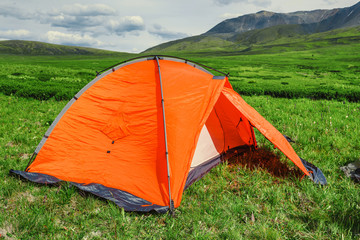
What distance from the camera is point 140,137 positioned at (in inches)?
195

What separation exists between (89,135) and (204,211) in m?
3.06

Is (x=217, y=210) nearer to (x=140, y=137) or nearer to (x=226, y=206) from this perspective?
(x=226, y=206)

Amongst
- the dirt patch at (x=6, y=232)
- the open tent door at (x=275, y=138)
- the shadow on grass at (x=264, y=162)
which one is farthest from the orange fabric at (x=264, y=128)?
the dirt patch at (x=6, y=232)

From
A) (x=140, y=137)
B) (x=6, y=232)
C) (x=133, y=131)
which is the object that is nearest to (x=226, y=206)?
(x=140, y=137)

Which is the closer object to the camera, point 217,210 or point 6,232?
point 6,232

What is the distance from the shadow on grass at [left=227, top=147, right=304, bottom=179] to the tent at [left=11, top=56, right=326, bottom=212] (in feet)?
1.48

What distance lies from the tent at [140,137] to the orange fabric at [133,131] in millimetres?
19

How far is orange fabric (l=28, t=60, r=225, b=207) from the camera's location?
180 inches

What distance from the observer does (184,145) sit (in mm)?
4625

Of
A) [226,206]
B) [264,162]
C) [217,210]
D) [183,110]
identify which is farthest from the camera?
[264,162]

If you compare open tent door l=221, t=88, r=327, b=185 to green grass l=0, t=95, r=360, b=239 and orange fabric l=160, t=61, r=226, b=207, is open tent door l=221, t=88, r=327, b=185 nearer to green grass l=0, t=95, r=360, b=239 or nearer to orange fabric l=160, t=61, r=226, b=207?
green grass l=0, t=95, r=360, b=239

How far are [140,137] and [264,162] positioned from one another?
10.9ft

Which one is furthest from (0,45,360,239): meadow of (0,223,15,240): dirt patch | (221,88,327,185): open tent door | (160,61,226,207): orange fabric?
(160,61,226,207): orange fabric

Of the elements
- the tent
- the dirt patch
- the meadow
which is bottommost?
the meadow
